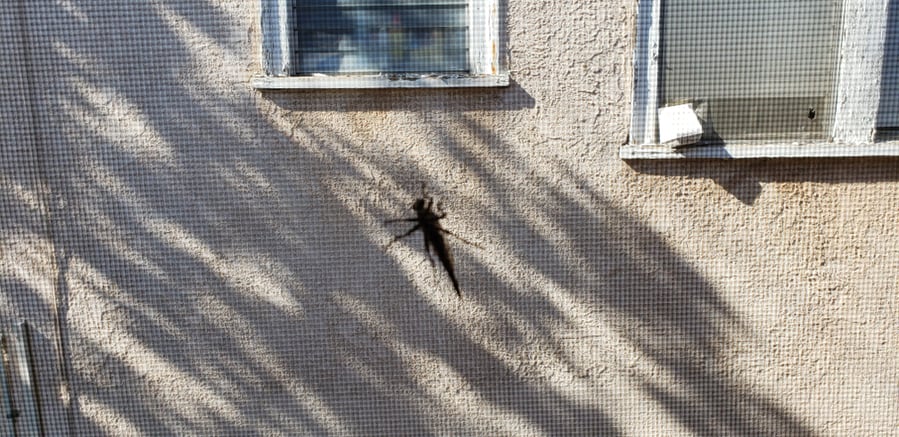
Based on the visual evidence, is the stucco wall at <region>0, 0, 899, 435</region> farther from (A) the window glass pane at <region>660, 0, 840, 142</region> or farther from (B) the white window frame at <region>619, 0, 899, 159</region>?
(A) the window glass pane at <region>660, 0, 840, 142</region>

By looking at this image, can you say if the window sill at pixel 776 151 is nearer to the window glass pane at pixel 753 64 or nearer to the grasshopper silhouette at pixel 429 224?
the window glass pane at pixel 753 64

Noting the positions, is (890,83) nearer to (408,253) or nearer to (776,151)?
(776,151)

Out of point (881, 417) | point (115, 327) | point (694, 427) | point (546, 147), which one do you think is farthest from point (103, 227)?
point (881, 417)

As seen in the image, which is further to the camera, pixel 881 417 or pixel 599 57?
pixel 881 417

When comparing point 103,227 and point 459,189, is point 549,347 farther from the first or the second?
point 103,227

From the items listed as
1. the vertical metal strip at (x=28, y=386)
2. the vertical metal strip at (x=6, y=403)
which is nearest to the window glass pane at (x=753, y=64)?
the vertical metal strip at (x=28, y=386)

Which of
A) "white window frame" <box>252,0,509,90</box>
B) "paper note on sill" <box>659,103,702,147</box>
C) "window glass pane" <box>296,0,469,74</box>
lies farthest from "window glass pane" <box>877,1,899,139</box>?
"window glass pane" <box>296,0,469,74</box>

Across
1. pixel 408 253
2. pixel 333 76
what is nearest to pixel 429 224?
pixel 408 253
